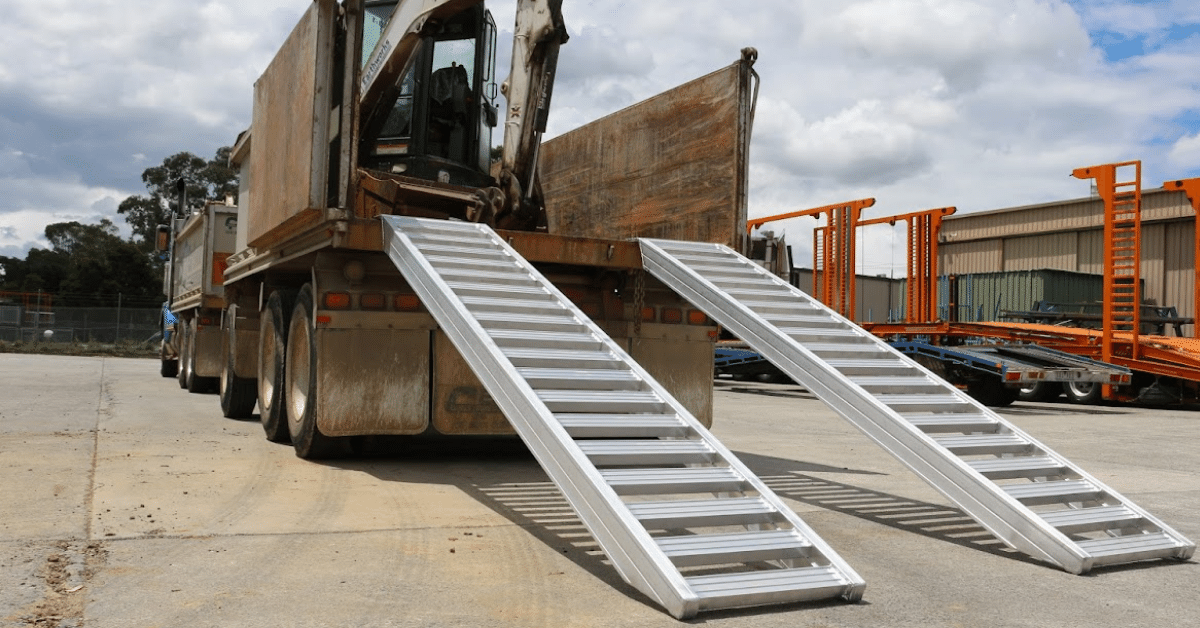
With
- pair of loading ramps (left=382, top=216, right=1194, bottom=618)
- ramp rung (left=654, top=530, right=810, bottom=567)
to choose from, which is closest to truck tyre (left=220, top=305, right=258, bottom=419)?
pair of loading ramps (left=382, top=216, right=1194, bottom=618)

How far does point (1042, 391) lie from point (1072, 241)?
613 inches

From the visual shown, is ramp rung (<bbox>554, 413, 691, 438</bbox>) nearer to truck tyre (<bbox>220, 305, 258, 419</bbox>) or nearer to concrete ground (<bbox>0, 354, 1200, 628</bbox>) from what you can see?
concrete ground (<bbox>0, 354, 1200, 628</bbox>)

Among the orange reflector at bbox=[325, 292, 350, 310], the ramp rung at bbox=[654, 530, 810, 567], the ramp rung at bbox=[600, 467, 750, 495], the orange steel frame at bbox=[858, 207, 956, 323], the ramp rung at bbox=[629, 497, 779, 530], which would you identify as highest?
the orange steel frame at bbox=[858, 207, 956, 323]

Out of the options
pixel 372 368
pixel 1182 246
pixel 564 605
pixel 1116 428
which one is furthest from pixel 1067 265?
pixel 564 605

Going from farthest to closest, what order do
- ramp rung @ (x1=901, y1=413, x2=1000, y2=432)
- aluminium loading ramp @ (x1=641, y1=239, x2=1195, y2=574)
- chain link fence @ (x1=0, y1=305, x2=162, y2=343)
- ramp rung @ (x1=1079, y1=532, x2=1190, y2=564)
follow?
1. chain link fence @ (x1=0, y1=305, x2=162, y2=343)
2. ramp rung @ (x1=901, y1=413, x2=1000, y2=432)
3. aluminium loading ramp @ (x1=641, y1=239, x2=1195, y2=574)
4. ramp rung @ (x1=1079, y1=532, x2=1190, y2=564)

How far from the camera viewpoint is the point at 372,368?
7.28 m

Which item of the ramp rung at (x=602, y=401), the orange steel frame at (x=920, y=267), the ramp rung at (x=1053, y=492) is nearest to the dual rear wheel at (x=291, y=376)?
the ramp rung at (x=602, y=401)

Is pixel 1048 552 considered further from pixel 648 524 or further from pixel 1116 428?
pixel 1116 428

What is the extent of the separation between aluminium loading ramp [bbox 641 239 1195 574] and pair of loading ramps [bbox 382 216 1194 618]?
1 centimetres

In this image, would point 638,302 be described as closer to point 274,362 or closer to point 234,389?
point 274,362

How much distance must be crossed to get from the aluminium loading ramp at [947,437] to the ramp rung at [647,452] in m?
1.13

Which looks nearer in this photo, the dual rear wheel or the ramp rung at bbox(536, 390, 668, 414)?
the ramp rung at bbox(536, 390, 668, 414)

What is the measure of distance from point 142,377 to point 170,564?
686 inches

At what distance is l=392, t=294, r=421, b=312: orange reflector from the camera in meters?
7.41
